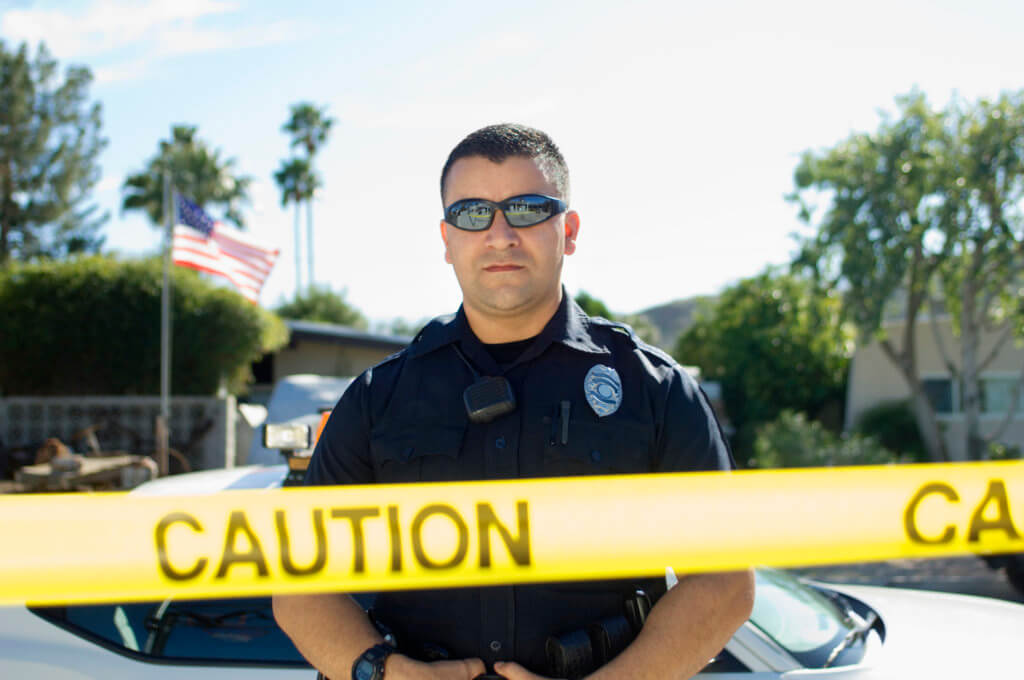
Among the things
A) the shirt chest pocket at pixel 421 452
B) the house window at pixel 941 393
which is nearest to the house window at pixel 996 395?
the house window at pixel 941 393

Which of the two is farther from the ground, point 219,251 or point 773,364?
point 219,251

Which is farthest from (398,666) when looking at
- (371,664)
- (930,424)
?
(930,424)

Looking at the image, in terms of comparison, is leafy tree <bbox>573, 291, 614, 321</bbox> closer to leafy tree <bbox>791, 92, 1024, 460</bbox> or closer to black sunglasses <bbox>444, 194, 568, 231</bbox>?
leafy tree <bbox>791, 92, 1024, 460</bbox>

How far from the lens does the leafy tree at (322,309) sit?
1308 inches

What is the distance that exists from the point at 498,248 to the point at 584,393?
35 centimetres

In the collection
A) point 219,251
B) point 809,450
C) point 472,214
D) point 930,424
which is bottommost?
point 809,450

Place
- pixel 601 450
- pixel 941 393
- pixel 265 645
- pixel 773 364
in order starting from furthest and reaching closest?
pixel 773 364 < pixel 941 393 < pixel 265 645 < pixel 601 450

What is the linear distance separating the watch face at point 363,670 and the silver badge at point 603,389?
2.09 ft

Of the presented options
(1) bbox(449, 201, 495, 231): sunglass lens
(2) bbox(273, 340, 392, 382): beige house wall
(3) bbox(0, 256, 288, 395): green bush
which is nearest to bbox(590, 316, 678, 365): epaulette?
(1) bbox(449, 201, 495, 231): sunglass lens

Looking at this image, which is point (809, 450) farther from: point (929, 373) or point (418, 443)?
point (418, 443)

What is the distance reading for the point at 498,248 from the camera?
1688 millimetres

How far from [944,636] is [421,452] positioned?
A: 6.89 feet

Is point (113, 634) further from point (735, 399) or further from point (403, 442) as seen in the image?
point (735, 399)

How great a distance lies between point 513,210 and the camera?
1.70 metres
